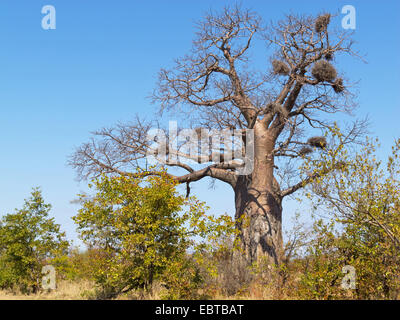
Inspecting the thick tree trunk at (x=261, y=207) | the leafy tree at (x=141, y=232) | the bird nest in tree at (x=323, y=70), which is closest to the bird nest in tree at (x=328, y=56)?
the bird nest in tree at (x=323, y=70)

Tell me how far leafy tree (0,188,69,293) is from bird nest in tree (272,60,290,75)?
7514 mm

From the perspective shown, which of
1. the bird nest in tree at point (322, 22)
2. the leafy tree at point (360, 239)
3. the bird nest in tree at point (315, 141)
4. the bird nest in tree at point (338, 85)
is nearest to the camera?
the leafy tree at point (360, 239)

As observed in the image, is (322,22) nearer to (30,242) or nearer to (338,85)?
(338,85)

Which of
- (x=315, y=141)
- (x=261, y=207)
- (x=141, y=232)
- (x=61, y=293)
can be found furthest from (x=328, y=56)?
(x=61, y=293)

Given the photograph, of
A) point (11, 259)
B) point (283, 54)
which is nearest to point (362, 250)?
point (283, 54)

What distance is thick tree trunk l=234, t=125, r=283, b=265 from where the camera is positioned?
11641 mm

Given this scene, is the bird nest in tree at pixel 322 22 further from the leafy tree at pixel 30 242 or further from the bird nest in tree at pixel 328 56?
the leafy tree at pixel 30 242

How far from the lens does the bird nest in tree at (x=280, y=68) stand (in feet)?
40.5

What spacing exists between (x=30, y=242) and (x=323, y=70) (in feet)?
30.4

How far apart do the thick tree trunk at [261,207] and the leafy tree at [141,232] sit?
8.21 ft

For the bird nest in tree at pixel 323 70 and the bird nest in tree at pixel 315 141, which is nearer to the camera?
the bird nest in tree at pixel 323 70

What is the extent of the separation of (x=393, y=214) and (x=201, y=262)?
375 centimetres

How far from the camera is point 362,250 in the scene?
820 cm

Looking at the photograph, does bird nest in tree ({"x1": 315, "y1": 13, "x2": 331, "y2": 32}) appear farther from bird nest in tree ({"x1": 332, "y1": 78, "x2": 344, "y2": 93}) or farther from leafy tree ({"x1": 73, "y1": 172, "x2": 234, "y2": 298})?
leafy tree ({"x1": 73, "y1": 172, "x2": 234, "y2": 298})
